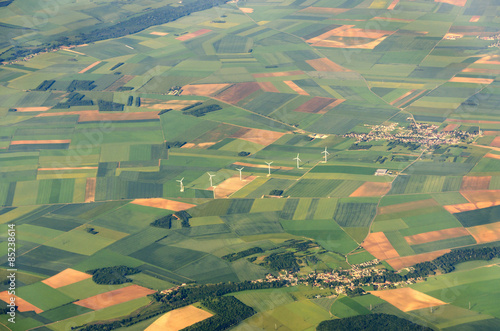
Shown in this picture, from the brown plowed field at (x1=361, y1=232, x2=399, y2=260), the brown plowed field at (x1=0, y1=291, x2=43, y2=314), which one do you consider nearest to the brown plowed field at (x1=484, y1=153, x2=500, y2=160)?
the brown plowed field at (x1=361, y1=232, x2=399, y2=260)

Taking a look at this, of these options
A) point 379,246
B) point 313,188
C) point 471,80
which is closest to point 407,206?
point 379,246

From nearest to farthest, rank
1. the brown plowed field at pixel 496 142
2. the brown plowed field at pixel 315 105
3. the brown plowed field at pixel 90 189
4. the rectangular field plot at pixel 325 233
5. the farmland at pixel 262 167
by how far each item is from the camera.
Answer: the farmland at pixel 262 167, the rectangular field plot at pixel 325 233, the brown plowed field at pixel 90 189, the brown plowed field at pixel 496 142, the brown plowed field at pixel 315 105

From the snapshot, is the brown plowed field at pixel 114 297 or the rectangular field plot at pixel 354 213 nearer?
the brown plowed field at pixel 114 297

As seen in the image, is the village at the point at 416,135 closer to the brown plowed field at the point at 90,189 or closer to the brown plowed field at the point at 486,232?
the brown plowed field at the point at 486,232

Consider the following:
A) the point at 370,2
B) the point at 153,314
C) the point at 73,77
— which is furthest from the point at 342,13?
the point at 153,314

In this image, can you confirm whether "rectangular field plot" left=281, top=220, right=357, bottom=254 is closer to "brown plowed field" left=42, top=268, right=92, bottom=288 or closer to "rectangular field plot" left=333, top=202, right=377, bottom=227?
"rectangular field plot" left=333, top=202, right=377, bottom=227

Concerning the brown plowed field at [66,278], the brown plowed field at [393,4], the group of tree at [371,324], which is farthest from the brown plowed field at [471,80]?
the brown plowed field at [66,278]

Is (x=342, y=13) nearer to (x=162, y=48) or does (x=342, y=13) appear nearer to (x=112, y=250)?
(x=162, y=48)
